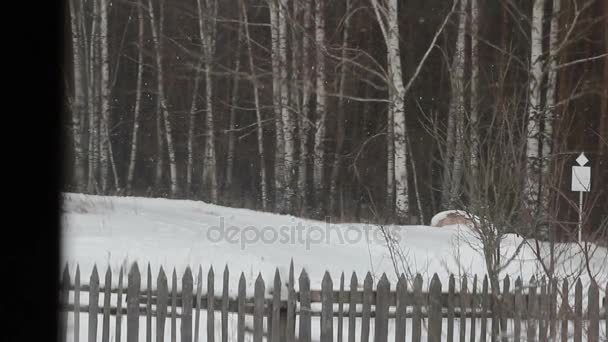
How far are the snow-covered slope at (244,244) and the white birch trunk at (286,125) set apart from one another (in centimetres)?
114

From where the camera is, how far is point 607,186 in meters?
16.9

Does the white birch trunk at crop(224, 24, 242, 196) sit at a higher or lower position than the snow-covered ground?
higher

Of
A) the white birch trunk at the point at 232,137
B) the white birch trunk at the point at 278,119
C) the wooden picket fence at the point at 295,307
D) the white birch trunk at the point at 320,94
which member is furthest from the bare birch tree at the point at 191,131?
the wooden picket fence at the point at 295,307

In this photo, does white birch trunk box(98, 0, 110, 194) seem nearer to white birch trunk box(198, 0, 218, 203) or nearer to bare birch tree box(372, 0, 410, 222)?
white birch trunk box(198, 0, 218, 203)

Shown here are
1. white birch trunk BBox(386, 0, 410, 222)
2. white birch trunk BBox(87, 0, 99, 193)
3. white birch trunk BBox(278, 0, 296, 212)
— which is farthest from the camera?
white birch trunk BBox(87, 0, 99, 193)

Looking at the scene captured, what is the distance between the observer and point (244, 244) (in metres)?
10.5

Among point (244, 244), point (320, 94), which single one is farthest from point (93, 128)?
point (244, 244)

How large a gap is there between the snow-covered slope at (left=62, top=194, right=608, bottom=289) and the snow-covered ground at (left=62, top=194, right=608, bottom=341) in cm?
1

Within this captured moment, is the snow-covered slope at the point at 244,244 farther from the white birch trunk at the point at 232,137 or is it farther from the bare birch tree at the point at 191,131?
the white birch trunk at the point at 232,137

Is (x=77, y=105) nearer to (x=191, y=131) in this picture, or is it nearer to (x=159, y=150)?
(x=191, y=131)

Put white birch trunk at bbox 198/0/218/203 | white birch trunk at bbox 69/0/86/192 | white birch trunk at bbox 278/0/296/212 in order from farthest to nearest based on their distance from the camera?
white birch trunk at bbox 198/0/218/203 < white birch trunk at bbox 69/0/86/192 < white birch trunk at bbox 278/0/296/212

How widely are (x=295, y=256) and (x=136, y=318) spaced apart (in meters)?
3.48

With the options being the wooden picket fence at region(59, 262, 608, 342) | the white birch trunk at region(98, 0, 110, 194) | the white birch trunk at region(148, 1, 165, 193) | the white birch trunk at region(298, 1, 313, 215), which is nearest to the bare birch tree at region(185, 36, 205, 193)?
the white birch trunk at region(148, 1, 165, 193)

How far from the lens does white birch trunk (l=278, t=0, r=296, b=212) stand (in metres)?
14.5
